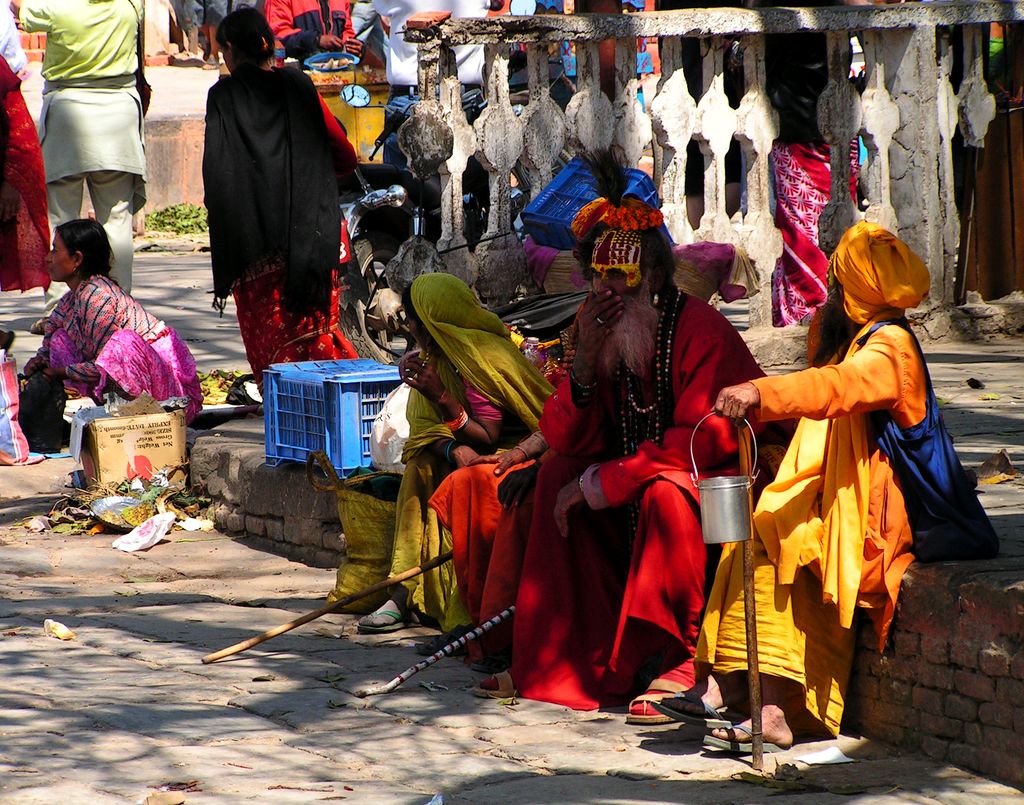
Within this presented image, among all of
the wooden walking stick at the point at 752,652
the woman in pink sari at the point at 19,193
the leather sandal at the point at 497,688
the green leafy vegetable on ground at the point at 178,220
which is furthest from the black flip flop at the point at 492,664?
the green leafy vegetable on ground at the point at 178,220

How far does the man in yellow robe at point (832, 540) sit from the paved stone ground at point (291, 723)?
0.51ft

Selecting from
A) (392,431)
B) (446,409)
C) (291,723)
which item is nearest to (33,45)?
(392,431)

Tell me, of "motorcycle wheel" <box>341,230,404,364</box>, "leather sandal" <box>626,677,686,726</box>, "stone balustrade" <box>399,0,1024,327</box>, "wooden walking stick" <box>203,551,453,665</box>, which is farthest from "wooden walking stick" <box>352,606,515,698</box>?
"motorcycle wheel" <box>341,230,404,364</box>

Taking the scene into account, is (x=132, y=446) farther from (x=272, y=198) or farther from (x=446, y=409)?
(x=446, y=409)

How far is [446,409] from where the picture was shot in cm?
564

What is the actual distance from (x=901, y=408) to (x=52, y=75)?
22.5 feet

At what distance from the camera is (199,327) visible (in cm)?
1100

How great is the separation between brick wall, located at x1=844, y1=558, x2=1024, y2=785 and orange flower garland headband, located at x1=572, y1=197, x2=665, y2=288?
121 cm

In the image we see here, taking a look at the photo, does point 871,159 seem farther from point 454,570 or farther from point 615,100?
point 454,570

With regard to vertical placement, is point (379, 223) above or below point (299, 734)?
above

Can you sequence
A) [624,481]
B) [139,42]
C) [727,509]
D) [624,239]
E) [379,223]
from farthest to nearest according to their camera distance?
[139,42], [379,223], [624,239], [624,481], [727,509]

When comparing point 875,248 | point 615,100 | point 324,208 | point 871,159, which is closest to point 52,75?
point 324,208

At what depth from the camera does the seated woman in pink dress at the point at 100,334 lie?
7957 millimetres

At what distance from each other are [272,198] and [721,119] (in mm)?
2171
